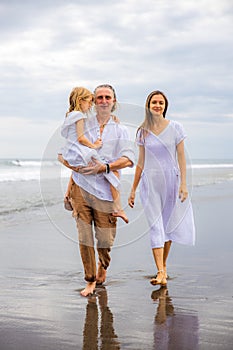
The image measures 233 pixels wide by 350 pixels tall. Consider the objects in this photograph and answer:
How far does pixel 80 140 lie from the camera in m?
4.76

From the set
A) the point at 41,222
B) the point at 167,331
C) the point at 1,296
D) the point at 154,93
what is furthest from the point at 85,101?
the point at 41,222

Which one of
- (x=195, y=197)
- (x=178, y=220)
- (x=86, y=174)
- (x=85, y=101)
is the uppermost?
(x=85, y=101)

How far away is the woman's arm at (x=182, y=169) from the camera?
17.4ft

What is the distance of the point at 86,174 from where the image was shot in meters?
4.80

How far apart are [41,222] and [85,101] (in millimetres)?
4949

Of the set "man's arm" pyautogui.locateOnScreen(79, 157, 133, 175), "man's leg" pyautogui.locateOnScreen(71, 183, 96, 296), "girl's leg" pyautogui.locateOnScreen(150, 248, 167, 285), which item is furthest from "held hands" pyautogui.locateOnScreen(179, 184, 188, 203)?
"man's leg" pyautogui.locateOnScreen(71, 183, 96, 296)

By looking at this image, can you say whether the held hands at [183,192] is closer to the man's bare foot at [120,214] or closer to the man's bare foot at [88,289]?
the man's bare foot at [120,214]

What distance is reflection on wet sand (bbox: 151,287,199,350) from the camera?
336 centimetres

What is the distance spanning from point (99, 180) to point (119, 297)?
3.19 feet

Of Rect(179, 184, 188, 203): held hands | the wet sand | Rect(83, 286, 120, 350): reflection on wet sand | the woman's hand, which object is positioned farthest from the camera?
Rect(179, 184, 188, 203): held hands

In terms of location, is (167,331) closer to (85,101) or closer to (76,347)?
(76,347)

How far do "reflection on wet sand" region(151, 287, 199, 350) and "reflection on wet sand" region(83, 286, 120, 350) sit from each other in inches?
10.8

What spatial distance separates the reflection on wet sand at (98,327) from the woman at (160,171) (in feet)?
3.22

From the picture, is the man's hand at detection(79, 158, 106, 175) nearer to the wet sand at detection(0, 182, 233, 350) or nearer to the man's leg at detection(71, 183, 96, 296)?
the man's leg at detection(71, 183, 96, 296)
